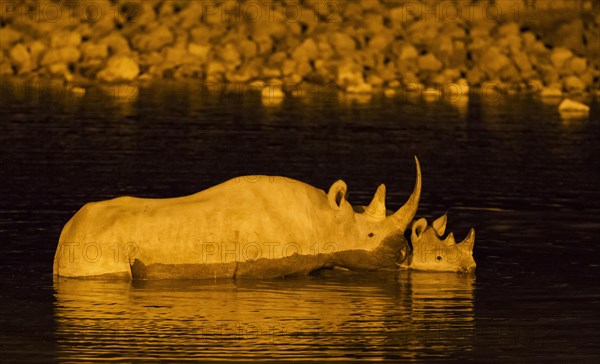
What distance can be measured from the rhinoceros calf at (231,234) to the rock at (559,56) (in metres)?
28.2

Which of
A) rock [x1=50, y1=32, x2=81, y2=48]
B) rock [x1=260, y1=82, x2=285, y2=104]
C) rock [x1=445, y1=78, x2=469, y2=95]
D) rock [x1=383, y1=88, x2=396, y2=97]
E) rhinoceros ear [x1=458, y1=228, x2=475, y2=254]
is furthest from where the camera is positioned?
rock [x1=50, y1=32, x2=81, y2=48]

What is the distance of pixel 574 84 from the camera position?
45219mm

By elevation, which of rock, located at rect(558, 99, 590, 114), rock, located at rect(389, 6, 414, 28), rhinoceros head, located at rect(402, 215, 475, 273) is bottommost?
rhinoceros head, located at rect(402, 215, 475, 273)

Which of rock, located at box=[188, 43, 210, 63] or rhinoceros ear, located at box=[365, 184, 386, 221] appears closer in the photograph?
rhinoceros ear, located at box=[365, 184, 386, 221]

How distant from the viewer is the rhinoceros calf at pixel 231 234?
61.1 feet

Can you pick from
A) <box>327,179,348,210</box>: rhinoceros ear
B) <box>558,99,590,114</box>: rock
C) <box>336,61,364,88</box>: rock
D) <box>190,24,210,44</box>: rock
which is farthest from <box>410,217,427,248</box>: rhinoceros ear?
<box>190,24,210,44</box>: rock

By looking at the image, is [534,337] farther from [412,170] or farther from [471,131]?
[471,131]

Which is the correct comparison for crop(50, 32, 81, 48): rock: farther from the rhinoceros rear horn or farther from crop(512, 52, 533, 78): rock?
the rhinoceros rear horn

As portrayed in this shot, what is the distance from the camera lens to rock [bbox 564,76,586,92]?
45.1 metres

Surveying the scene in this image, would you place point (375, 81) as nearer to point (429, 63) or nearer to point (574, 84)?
point (429, 63)

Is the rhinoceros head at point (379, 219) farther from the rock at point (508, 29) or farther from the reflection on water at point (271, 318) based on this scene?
the rock at point (508, 29)

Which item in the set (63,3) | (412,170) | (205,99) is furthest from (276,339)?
(63,3)

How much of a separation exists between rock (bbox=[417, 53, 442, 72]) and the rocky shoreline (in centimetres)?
3

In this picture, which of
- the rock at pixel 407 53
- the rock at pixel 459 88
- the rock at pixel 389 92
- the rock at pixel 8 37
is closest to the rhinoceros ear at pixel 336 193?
the rock at pixel 389 92
